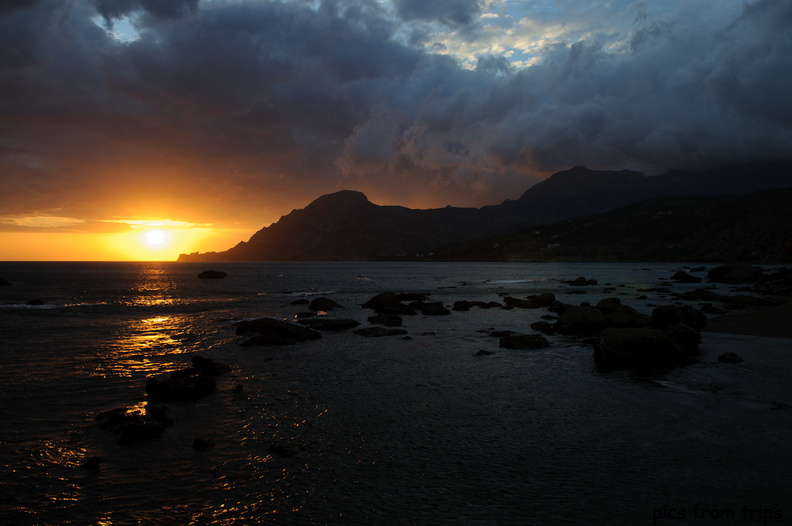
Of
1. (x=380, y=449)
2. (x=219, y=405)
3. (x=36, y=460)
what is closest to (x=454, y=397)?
(x=380, y=449)

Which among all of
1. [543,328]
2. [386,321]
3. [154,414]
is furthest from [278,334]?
[543,328]

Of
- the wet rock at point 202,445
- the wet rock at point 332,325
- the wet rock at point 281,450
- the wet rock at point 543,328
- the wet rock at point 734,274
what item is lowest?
the wet rock at point 734,274

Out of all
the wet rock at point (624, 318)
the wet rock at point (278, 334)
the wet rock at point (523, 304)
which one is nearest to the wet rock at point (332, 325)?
the wet rock at point (278, 334)

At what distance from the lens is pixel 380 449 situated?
13336 mm

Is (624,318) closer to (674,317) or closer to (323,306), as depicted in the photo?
(674,317)

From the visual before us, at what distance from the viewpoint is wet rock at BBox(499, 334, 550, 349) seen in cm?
2970

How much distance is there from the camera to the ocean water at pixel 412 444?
394 inches

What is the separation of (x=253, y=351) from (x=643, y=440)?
23472mm

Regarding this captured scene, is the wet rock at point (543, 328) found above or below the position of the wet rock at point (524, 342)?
below

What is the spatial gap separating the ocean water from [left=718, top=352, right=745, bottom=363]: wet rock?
705 mm

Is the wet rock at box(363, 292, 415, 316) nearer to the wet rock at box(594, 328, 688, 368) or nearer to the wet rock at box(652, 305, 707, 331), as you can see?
the wet rock at box(652, 305, 707, 331)

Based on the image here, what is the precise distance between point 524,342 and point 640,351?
289 inches

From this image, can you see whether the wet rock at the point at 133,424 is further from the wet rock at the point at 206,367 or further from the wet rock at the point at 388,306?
the wet rock at the point at 388,306

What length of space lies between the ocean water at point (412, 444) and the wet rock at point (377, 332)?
30.2 ft
